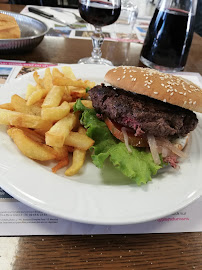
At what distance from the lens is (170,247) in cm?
90

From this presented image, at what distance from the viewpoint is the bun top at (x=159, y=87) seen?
1266 millimetres

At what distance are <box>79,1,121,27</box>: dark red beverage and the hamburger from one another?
36.7 inches

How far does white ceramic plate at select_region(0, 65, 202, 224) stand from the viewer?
863 millimetres

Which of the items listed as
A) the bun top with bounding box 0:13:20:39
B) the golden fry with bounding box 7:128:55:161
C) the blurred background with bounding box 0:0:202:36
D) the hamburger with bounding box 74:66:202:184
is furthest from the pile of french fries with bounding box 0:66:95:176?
the blurred background with bounding box 0:0:202:36

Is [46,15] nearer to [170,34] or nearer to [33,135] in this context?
[170,34]

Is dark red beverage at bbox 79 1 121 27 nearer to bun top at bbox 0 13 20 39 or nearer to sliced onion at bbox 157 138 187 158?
bun top at bbox 0 13 20 39

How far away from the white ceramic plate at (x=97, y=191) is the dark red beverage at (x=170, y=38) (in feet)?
4.28

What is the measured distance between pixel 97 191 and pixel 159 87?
0.70 meters

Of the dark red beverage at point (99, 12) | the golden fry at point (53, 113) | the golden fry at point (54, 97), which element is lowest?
the golden fry at point (53, 113)

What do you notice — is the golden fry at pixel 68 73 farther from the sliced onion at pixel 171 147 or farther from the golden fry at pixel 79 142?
the sliced onion at pixel 171 147

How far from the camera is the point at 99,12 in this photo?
2.01 m

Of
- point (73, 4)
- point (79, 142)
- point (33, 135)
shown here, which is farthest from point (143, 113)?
point (73, 4)

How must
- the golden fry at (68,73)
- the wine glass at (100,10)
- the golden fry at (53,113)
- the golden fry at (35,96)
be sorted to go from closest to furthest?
the golden fry at (53,113), the golden fry at (35,96), the golden fry at (68,73), the wine glass at (100,10)

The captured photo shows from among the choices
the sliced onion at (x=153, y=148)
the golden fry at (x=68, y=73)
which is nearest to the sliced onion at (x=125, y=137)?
the sliced onion at (x=153, y=148)
